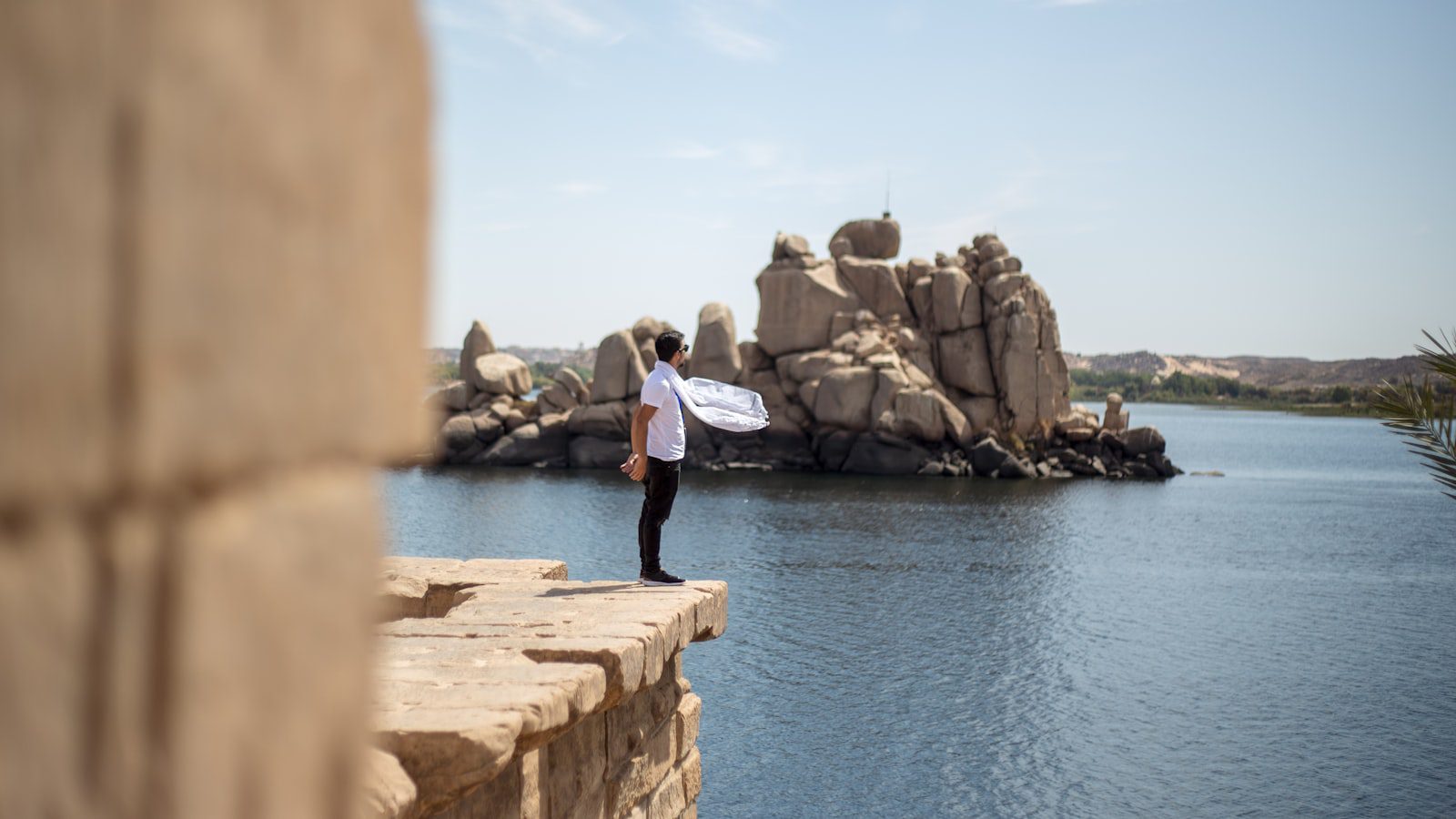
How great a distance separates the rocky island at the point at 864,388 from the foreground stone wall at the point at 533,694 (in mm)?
39881

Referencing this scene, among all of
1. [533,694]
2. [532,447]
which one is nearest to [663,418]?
[533,694]

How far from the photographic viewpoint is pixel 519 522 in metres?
34.9

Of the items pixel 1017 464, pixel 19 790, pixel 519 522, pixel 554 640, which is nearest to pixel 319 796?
pixel 19 790

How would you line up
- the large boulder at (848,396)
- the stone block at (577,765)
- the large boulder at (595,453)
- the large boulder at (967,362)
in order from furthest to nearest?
the large boulder at (967,362)
the large boulder at (595,453)
the large boulder at (848,396)
the stone block at (577,765)

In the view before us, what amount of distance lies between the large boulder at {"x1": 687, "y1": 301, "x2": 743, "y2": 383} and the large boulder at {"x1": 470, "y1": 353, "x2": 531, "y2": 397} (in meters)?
8.32

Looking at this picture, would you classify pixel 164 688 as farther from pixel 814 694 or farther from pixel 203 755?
pixel 814 694

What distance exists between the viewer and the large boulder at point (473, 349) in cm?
5409

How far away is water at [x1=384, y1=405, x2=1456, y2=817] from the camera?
601 inches

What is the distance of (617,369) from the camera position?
166ft

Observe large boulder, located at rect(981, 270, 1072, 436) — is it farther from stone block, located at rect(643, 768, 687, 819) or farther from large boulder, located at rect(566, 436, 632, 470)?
stone block, located at rect(643, 768, 687, 819)

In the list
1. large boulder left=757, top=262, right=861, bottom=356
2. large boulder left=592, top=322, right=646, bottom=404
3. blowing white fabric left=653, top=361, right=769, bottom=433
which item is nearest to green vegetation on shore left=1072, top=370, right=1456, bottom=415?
large boulder left=757, top=262, right=861, bottom=356

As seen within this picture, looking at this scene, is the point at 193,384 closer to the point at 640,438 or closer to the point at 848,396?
the point at 640,438

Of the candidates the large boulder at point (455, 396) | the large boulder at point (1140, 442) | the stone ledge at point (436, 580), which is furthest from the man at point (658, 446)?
the large boulder at point (1140, 442)

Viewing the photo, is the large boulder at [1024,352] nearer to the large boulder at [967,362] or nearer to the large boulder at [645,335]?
the large boulder at [967,362]
